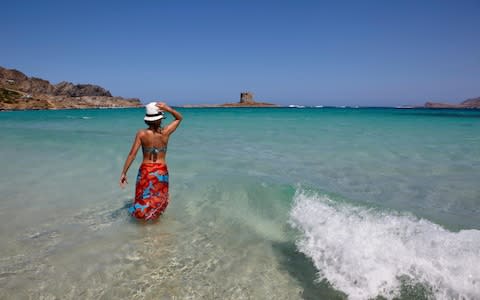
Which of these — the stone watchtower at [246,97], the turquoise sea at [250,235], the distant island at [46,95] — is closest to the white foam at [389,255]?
the turquoise sea at [250,235]

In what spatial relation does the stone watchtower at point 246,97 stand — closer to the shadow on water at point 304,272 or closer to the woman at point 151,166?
the woman at point 151,166

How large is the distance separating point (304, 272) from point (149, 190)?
9.31 feet

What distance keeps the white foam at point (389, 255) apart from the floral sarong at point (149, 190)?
2447 millimetres

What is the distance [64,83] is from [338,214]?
644 ft

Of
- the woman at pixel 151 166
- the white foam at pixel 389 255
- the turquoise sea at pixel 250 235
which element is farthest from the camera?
the woman at pixel 151 166

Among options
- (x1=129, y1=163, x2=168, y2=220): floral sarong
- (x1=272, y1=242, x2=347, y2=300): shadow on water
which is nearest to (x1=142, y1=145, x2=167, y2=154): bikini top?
(x1=129, y1=163, x2=168, y2=220): floral sarong

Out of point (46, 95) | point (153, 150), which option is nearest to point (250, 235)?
point (153, 150)

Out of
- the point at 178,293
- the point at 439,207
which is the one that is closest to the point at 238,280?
the point at 178,293

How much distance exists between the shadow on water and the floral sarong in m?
2.13

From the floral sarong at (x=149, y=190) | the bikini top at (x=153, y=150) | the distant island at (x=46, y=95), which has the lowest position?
the floral sarong at (x=149, y=190)

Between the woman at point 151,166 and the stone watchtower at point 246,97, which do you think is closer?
the woman at point 151,166

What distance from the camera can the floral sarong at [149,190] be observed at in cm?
507

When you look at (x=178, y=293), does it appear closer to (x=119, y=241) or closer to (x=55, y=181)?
(x=119, y=241)

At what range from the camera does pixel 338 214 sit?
5191 millimetres
